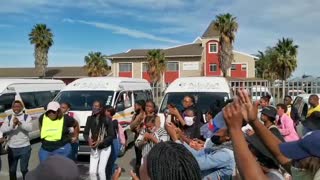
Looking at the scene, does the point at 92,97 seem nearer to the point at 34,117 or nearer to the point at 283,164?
the point at 34,117

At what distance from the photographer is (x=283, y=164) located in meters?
2.66

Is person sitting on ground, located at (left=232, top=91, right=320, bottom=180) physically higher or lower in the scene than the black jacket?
higher

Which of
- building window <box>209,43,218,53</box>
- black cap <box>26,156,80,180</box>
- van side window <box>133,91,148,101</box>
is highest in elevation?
building window <box>209,43,218,53</box>

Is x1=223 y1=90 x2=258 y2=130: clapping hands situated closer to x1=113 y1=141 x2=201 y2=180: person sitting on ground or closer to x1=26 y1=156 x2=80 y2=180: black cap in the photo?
x1=113 y1=141 x2=201 y2=180: person sitting on ground

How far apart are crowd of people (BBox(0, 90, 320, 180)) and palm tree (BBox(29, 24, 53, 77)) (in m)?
41.2

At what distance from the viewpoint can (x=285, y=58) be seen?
1849 inches

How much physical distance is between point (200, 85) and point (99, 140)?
14.6ft

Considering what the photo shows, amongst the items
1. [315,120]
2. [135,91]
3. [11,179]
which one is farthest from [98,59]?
[315,120]

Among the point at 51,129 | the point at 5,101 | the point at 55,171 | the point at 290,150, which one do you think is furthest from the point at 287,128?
the point at 5,101

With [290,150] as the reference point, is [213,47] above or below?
above

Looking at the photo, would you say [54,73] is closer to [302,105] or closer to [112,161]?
[302,105]

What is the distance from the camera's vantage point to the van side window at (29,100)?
14797 mm

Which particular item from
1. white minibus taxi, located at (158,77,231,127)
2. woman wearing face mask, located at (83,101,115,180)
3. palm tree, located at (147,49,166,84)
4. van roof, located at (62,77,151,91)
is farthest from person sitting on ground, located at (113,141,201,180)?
palm tree, located at (147,49,166,84)

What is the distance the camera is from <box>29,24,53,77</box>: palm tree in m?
48.1
